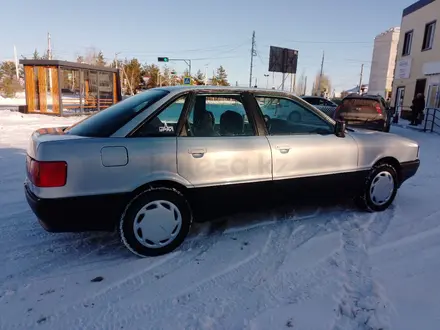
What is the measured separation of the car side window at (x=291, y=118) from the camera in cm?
379

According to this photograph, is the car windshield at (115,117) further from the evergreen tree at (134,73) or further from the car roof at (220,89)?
the evergreen tree at (134,73)

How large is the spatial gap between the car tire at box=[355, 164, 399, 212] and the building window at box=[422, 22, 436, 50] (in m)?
18.9

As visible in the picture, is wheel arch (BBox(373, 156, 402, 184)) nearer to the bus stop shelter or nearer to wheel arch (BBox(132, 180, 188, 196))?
wheel arch (BBox(132, 180, 188, 196))

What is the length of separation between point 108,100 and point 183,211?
61.6 ft

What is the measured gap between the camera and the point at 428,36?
19922 mm

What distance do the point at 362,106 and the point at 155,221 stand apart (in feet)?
31.7

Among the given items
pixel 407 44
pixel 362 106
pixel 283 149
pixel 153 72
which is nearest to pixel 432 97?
pixel 407 44

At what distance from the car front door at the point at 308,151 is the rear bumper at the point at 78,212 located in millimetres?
1693

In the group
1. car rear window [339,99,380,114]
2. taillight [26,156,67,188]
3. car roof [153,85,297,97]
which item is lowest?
Answer: taillight [26,156,67,188]

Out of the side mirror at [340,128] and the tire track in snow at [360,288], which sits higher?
the side mirror at [340,128]

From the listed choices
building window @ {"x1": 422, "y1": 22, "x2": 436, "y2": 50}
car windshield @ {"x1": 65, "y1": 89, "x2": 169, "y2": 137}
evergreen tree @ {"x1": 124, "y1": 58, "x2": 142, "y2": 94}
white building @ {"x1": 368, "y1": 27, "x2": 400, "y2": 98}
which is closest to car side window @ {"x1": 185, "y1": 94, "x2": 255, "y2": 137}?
car windshield @ {"x1": 65, "y1": 89, "x2": 169, "y2": 137}

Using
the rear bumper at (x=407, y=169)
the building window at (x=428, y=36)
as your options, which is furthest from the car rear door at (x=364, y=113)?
the building window at (x=428, y=36)

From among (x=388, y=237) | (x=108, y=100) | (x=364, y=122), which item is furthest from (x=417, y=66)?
(x=388, y=237)

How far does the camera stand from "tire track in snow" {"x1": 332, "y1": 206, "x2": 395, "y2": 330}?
7.62 ft
